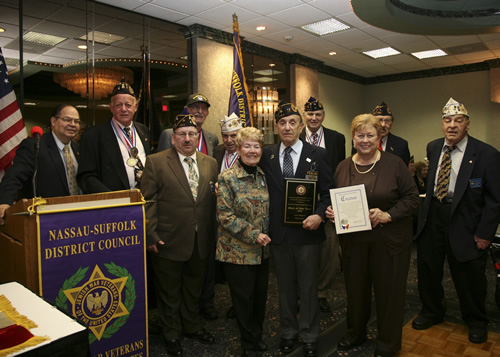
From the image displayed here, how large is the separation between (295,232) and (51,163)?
5.65ft

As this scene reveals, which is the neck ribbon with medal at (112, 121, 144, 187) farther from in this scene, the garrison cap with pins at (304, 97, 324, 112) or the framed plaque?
the garrison cap with pins at (304, 97, 324, 112)

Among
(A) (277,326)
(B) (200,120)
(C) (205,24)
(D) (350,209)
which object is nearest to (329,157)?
(D) (350,209)

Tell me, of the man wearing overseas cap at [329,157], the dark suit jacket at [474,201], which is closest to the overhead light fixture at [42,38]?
the man wearing overseas cap at [329,157]

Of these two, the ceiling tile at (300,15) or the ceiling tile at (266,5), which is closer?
the ceiling tile at (266,5)

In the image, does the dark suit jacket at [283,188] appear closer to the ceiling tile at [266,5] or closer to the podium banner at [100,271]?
the podium banner at [100,271]

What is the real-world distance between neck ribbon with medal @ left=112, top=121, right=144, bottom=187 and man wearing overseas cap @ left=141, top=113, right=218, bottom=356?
22cm

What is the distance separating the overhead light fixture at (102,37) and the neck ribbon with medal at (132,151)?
253 cm

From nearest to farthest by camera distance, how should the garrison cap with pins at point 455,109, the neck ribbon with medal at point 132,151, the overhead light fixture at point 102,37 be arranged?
1. the neck ribbon with medal at point 132,151
2. the garrison cap with pins at point 455,109
3. the overhead light fixture at point 102,37

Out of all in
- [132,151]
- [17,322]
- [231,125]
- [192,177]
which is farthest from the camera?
[231,125]

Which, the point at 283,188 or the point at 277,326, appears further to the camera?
the point at 277,326

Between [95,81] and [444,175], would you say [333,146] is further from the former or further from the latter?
[95,81]

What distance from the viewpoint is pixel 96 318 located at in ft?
5.92

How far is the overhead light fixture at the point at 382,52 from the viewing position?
24.1 ft

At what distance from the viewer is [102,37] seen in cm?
475
